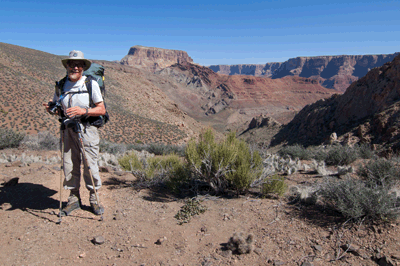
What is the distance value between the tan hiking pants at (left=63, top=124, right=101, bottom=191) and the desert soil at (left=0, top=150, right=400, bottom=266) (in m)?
0.49

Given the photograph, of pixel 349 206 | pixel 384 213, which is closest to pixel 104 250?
pixel 349 206

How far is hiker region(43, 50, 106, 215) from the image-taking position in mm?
3119

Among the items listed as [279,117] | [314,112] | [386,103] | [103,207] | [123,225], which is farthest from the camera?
[279,117]

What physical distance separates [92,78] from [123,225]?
2036 millimetres

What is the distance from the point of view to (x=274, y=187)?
3.85m

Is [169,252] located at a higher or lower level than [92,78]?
lower

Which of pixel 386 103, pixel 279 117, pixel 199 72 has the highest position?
pixel 199 72

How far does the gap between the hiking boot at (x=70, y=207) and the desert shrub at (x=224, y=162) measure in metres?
1.81

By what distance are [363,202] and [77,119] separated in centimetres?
367

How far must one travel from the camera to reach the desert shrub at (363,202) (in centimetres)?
264

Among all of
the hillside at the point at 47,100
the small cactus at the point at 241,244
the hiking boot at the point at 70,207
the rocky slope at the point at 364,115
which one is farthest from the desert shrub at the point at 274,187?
the hillside at the point at 47,100

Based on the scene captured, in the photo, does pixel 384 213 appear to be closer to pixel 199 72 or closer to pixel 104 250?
pixel 104 250

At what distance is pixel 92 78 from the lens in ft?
10.6

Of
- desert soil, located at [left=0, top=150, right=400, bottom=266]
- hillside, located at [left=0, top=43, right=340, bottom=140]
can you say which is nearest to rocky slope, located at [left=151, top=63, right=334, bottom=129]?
hillside, located at [left=0, top=43, right=340, bottom=140]
